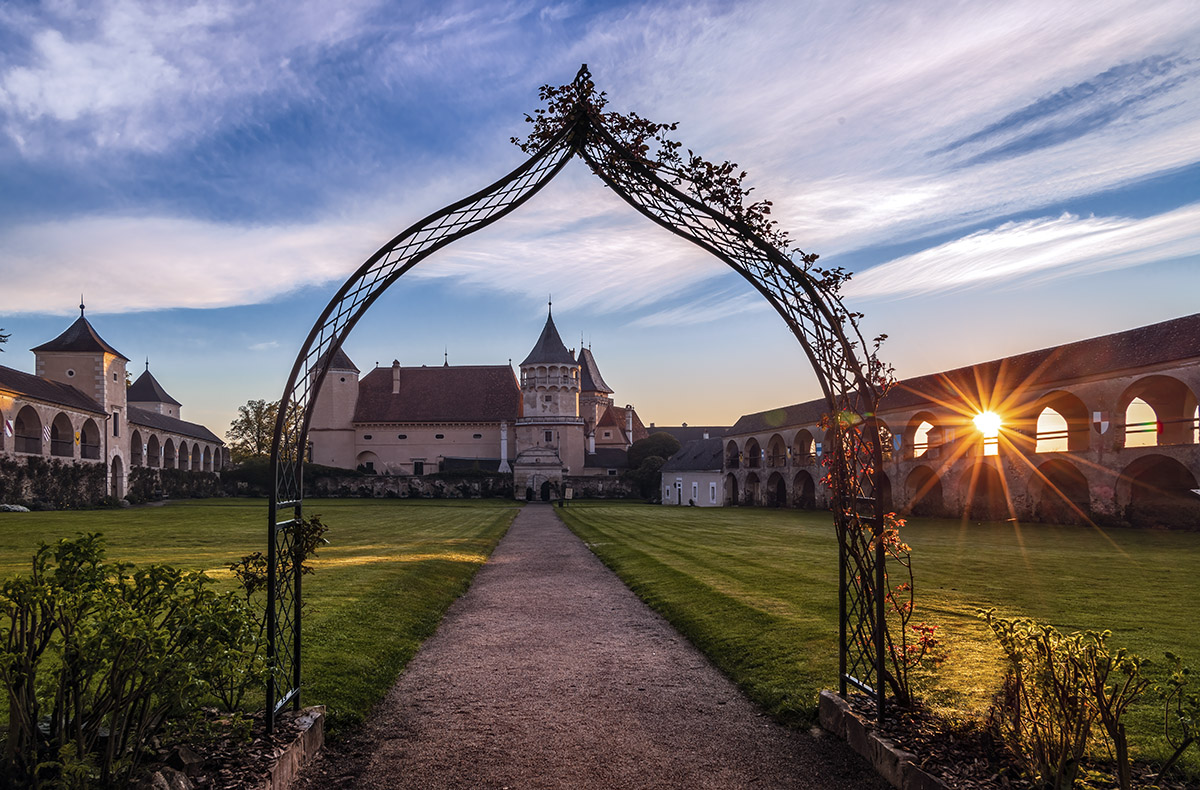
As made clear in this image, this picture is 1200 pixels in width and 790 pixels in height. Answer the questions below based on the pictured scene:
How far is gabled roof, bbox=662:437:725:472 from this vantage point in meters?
51.0

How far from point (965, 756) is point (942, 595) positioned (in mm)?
7292

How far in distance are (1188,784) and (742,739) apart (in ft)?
8.63

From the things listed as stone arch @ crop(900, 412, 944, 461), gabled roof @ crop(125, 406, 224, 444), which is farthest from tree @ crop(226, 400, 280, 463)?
stone arch @ crop(900, 412, 944, 461)

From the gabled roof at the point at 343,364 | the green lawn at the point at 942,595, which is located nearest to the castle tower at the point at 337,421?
the gabled roof at the point at 343,364

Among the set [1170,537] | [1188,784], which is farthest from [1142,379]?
[1188,784]

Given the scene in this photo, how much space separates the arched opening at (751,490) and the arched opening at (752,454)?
647 mm

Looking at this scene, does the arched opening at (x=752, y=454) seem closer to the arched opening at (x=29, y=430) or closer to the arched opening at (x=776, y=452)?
the arched opening at (x=776, y=452)

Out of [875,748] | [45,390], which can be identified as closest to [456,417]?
[45,390]

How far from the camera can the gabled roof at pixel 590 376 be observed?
3307 inches

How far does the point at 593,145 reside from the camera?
6309mm

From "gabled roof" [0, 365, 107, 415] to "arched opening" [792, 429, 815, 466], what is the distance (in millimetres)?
37143

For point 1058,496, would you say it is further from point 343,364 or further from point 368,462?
point 343,364

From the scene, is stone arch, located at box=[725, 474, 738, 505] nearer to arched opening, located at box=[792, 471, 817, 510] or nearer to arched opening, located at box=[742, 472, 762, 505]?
arched opening, located at box=[742, 472, 762, 505]

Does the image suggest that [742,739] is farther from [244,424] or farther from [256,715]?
[244,424]
